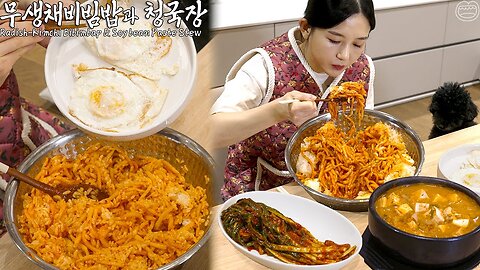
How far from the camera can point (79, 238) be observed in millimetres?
638

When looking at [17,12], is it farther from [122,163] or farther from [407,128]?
[407,128]

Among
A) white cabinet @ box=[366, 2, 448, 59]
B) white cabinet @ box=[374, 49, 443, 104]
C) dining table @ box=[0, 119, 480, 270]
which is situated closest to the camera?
dining table @ box=[0, 119, 480, 270]

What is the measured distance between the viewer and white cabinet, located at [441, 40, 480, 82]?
112 inches

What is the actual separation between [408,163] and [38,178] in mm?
720

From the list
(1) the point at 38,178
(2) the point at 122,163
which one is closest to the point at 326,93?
(2) the point at 122,163

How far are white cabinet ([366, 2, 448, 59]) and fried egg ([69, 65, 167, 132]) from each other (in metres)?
2.06

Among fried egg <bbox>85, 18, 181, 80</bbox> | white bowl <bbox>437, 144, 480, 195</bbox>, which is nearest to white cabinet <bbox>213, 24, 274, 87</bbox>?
white bowl <bbox>437, 144, 480, 195</bbox>

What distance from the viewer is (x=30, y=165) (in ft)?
2.18

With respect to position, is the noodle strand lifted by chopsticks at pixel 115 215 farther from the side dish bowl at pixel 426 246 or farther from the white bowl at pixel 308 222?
the side dish bowl at pixel 426 246

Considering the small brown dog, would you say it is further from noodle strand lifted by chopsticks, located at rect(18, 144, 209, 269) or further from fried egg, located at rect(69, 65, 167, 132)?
fried egg, located at rect(69, 65, 167, 132)

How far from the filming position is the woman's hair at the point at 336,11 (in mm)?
1227

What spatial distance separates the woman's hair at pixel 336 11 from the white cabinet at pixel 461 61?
69.7 inches

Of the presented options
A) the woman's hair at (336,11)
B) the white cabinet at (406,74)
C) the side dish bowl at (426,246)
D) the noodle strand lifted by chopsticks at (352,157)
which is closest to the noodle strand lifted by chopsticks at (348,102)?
the noodle strand lifted by chopsticks at (352,157)

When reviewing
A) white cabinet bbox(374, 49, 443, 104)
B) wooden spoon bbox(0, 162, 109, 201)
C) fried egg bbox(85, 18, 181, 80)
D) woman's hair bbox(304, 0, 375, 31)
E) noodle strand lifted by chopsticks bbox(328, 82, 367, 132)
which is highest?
fried egg bbox(85, 18, 181, 80)
